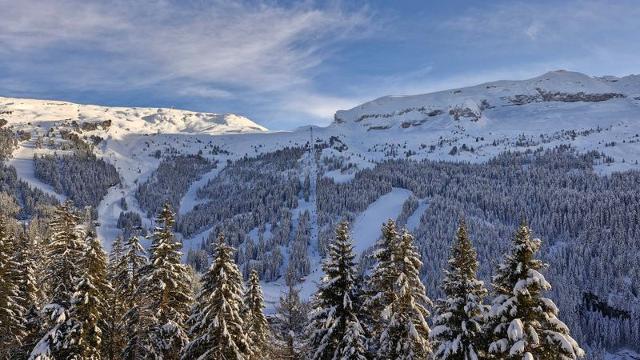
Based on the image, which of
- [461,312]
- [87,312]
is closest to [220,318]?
[87,312]

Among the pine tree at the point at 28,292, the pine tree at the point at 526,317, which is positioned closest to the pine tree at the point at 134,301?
the pine tree at the point at 28,292

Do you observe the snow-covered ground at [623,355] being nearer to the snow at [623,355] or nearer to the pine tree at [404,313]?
the snow at [623,355]

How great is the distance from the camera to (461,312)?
2470 centimetres

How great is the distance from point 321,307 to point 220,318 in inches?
217

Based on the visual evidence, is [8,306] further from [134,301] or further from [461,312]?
[461,312]

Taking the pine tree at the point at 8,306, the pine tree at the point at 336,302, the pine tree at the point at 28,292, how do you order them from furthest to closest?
1. the pine tree at the point at 28,292
2. the pine tree at the point at 8,306
3. the pine tree at the point at 336,302

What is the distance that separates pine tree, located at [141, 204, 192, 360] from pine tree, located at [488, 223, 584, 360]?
19.0 metres

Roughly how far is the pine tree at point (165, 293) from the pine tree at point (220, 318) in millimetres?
2858

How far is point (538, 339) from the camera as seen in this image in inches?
772

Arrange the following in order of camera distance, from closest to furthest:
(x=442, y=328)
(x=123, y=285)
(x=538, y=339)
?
(x=538, y=339)
(x=442, y=328)
(x=123, y=285)

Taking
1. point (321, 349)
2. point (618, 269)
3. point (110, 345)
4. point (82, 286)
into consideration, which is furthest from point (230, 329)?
point (618, 269)

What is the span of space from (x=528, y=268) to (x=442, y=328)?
5.73 m

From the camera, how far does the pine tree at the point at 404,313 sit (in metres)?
26.8

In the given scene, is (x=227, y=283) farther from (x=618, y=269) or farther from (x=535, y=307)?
(x=618, y=269)
